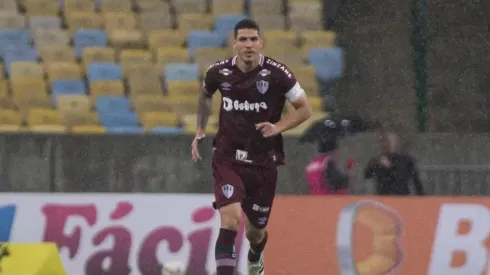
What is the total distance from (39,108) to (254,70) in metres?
5.54

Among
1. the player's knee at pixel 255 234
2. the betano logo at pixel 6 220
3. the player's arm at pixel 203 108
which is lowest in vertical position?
the betano logo at pixel 6 220

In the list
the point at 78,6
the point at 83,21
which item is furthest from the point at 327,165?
the point at 78,6

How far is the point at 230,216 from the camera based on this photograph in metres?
8.06

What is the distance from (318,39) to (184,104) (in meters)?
1.99

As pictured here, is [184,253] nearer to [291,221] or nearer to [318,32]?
[291,221]

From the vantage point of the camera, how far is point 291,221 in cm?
1046

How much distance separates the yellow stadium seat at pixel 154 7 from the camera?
1480 cm

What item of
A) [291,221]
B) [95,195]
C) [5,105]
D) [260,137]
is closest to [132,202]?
[95,195]

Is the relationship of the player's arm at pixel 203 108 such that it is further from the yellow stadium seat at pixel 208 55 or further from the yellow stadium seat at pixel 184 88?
the yellow stadium seat at pixel 208 55

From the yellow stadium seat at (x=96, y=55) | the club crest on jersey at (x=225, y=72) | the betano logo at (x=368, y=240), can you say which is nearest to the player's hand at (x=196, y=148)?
the club crest on jersey at (x=225, y=72)

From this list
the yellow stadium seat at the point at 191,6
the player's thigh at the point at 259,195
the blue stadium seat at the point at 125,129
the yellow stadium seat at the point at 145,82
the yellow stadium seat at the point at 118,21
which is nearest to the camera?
the player's thigh at the point at 259,195

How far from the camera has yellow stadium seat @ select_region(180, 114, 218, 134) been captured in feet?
39.9

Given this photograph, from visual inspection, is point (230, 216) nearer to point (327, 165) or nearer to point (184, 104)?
point (327, 165)

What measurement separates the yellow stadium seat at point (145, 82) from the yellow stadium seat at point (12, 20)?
1827 millimetres
